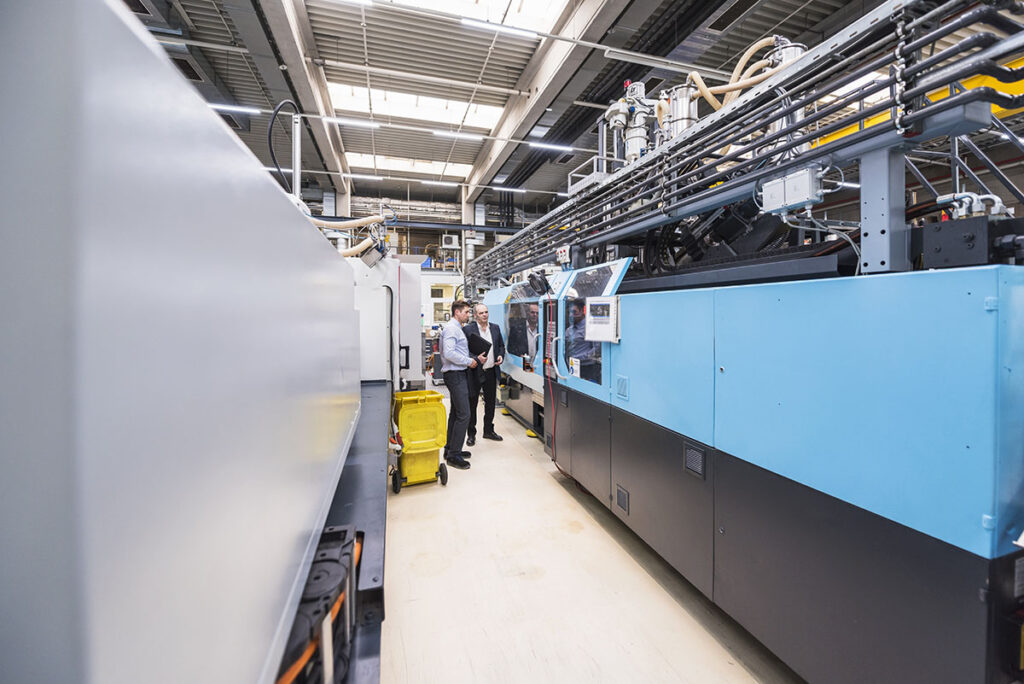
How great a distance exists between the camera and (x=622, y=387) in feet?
7.61

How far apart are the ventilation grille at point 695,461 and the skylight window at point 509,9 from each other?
3.93 m

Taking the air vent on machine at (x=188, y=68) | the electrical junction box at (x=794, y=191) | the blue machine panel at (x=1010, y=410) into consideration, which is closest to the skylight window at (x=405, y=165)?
the air vent on machine at (x=188, y=68)

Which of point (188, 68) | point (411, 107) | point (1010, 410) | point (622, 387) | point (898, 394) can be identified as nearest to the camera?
point (1010, 410)

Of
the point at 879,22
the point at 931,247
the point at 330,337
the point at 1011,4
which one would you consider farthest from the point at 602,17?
the point at 330,337

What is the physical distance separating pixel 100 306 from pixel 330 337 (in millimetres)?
988

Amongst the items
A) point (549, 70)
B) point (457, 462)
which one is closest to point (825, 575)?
point (457, 462)

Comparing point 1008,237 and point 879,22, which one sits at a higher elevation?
point 879,22

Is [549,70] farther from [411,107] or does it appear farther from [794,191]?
[794,191]

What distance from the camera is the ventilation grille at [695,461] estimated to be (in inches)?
69.3

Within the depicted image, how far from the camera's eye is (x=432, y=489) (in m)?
3.15

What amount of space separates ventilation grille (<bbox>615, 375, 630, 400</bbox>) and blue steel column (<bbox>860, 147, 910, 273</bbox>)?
1158 mm

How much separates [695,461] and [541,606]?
3.06 ft

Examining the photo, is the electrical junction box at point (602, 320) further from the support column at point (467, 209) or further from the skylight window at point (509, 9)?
the support column at point (467, 209)

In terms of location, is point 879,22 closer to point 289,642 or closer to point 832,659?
point 832,659
